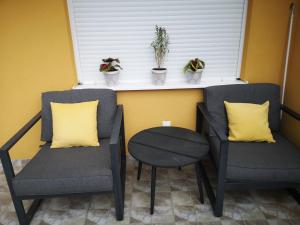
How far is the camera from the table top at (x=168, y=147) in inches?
63.4

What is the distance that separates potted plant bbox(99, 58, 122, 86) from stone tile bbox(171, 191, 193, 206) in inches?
45.4

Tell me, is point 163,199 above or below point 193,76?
below

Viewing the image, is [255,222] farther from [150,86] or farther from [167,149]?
[150,86]

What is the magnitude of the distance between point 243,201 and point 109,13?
6.51ft

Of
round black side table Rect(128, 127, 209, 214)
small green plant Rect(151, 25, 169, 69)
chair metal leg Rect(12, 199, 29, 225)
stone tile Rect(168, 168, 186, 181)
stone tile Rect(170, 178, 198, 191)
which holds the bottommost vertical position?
stone tile Rect(170, 178, 198, 191)

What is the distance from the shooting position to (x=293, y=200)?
189 cm

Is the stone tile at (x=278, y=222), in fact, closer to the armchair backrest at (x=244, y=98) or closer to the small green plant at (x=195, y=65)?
the armchair backrest at (x=244, y=98)

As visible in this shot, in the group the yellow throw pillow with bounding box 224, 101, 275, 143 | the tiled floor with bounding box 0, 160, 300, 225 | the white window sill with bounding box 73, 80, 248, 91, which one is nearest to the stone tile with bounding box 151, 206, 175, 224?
the tiled floor with bounding box 0, 160, 300, 225

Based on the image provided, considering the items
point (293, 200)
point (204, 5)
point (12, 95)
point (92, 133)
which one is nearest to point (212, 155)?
point (293, 200)

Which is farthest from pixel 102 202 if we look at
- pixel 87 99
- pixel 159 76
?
pixel 159 76

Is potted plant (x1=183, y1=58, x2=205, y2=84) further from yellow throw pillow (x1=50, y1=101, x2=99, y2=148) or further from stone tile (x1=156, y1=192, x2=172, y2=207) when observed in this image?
stone tile (x1=156, y1=192, x2=172, y2=207)

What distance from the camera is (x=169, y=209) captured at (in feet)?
6.04

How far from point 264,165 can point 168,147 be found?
68cm

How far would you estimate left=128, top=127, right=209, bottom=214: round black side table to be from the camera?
1.61 meters
